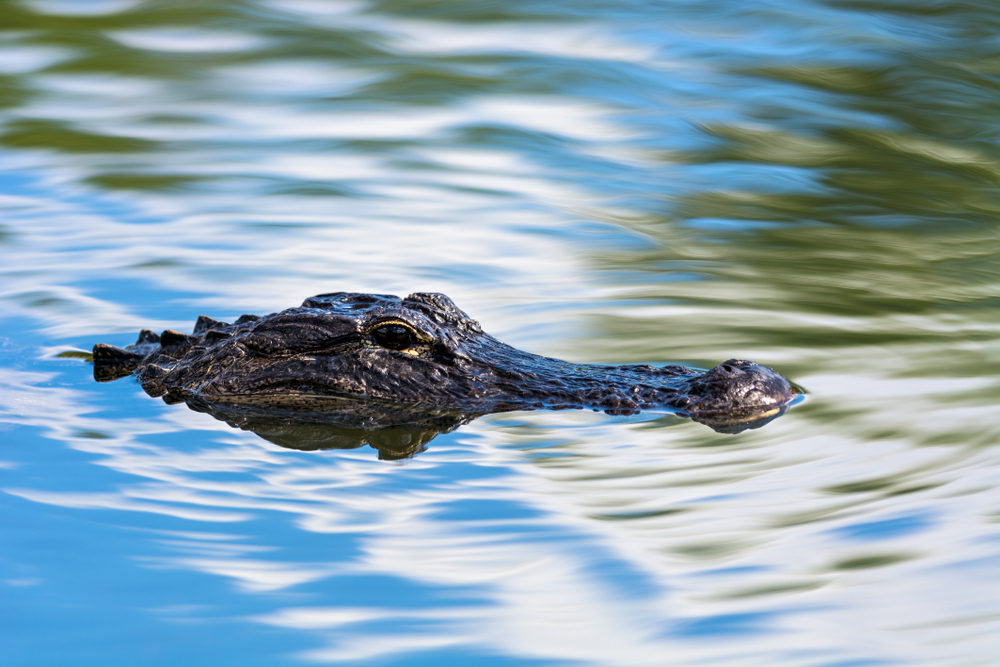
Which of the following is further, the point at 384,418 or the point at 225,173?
the point at 225,173

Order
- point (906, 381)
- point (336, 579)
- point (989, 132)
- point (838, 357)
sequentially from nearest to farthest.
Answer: point (336, 579) < point (906, 381) < point (838, 357) < point (989, 132)

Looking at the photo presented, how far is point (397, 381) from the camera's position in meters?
5.57

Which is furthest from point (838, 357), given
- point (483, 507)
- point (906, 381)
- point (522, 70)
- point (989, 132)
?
point (522, 70)

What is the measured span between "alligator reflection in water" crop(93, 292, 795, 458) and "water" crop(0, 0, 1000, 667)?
0.18 metres

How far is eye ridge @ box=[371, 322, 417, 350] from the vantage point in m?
5.50

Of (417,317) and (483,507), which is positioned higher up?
(417,317)

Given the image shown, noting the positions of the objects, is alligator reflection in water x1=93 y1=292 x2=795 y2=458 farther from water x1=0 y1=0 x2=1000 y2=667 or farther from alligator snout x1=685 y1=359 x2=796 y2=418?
water x1=0 y1=0 x2=1000 y2=667

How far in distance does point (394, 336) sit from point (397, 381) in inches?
9.0

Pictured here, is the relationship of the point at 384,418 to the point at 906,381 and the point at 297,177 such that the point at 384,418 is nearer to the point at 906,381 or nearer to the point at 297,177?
the point at 906,381

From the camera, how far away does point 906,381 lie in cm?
605

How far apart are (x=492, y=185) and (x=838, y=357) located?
5.97 m

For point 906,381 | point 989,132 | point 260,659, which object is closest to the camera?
point 260,659

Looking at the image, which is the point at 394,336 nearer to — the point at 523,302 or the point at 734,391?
the point at 734,391

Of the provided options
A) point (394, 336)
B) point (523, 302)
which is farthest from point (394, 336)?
point (523, 302)
